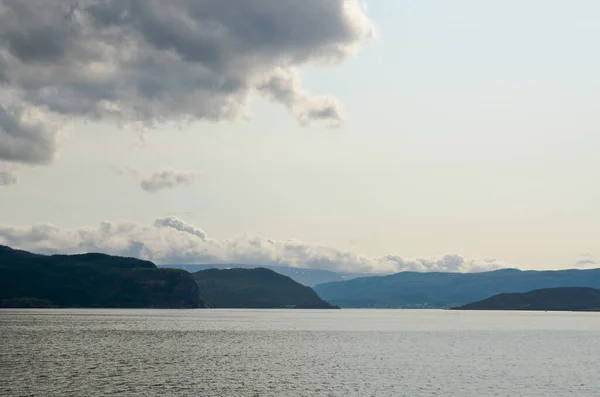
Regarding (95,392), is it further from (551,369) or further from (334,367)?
(551,369)

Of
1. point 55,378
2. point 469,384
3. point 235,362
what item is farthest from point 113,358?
point 469,384

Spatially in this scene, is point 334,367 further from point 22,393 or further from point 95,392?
point 22,393

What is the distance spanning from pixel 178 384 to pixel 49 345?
292 ft

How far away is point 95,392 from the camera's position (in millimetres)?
98625

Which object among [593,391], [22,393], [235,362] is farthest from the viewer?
[235,362]

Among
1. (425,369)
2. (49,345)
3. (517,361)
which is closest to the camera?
(425,369)

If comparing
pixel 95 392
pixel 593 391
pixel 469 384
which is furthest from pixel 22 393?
pixel 593 391

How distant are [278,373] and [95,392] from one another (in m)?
42.1

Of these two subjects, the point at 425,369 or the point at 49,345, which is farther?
the point at 49,345

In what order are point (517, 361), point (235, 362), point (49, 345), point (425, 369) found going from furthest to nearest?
point (49, 345) → point (517, 361) → point (235, 362) → point (425, 369)

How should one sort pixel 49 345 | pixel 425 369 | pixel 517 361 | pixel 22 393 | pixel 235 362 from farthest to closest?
1. pixel 49 345
2. pixel 517 361
3. pixel 235 362
4. pixel 425 369
5. pixel 22 393

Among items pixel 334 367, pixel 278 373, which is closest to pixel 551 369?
pixel 334 367

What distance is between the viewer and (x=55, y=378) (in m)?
113

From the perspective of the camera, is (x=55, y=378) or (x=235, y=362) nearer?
(x=55, y=378)
